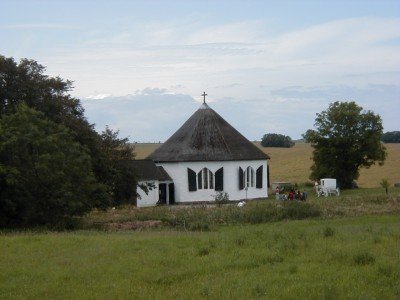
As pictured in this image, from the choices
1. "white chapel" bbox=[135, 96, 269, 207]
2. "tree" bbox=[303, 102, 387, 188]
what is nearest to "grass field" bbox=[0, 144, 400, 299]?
"white chapel" bbox=[135, 96, 269, 207]

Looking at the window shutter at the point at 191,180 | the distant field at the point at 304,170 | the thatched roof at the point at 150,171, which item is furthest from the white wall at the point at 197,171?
the distant field at the point at 304,170

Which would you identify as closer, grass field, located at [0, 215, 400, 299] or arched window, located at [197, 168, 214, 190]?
grass field, located at [0, 215, 400, 299]

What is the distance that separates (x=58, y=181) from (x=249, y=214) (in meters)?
10.4

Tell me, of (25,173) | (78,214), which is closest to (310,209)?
(78,214)

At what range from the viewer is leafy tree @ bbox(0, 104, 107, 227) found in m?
28.0

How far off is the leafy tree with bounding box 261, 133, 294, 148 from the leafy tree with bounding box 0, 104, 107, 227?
12816cm

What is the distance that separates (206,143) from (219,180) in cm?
380

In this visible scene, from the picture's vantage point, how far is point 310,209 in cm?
3531

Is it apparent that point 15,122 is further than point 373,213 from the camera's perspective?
No

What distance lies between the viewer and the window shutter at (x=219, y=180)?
58.3 m

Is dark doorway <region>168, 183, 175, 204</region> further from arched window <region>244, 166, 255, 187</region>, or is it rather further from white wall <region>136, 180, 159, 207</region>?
arched window <region>244, 166, 255, 187</region>

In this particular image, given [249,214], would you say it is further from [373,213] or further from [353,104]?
[353,104]

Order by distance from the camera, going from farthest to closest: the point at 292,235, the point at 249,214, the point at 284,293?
the point at 249,214 < the point at 292,235 < the point at 284,293

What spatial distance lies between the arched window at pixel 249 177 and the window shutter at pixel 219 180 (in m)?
2.47
